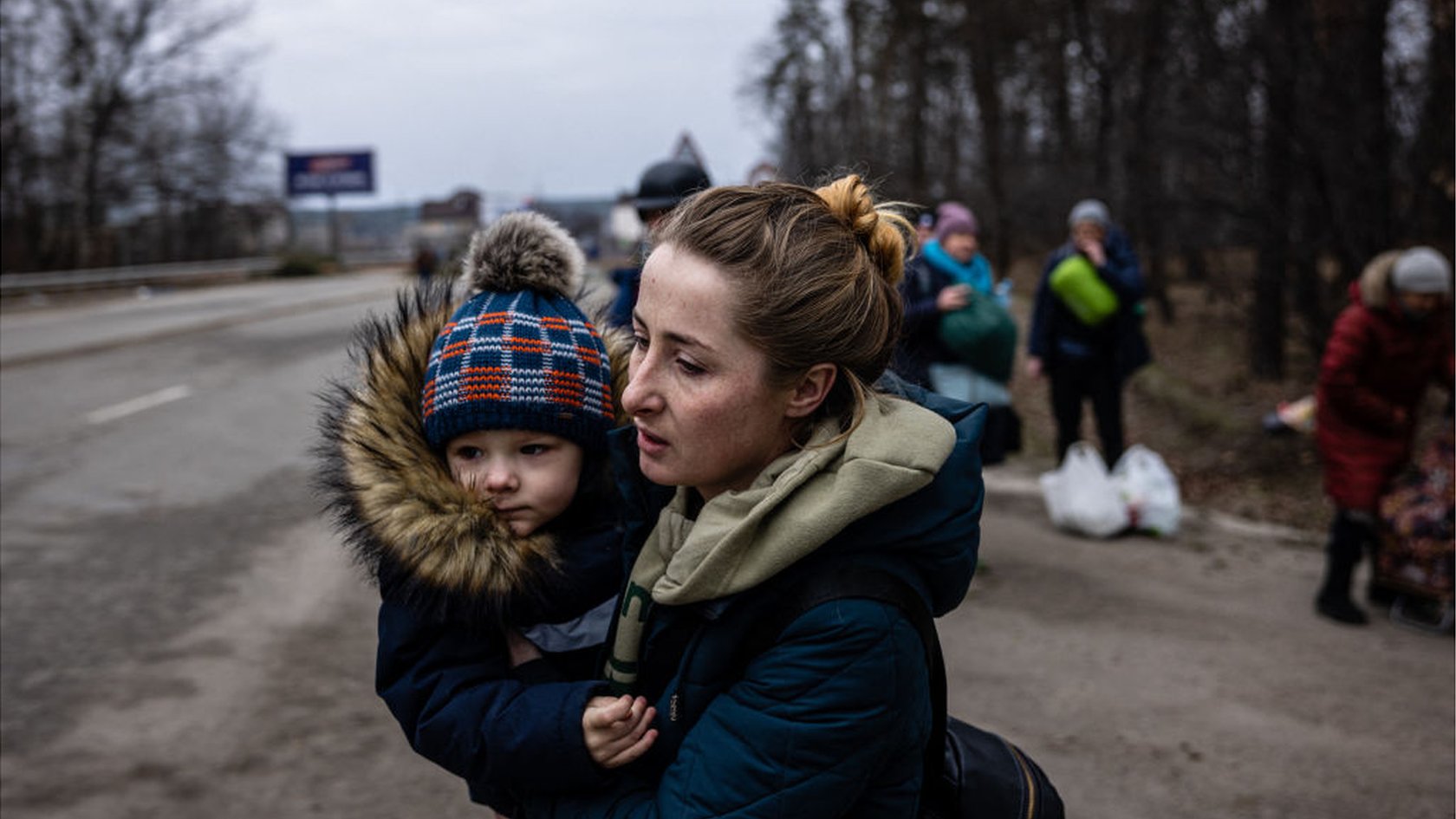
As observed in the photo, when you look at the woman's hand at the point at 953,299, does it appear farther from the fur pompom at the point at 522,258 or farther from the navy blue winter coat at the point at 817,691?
the navy blue winter coat at the point at 817,691

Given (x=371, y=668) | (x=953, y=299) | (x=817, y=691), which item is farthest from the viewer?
(x=953, y=299)

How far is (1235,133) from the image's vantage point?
35.9 feet

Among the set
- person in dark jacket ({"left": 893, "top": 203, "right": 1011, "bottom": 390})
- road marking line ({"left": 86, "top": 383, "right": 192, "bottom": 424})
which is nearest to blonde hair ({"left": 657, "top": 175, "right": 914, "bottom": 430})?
person in dark jacket ({"left": 893, "top": 203, "right": 1011, "bottom": 390})

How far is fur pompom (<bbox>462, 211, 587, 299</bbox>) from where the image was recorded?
82.7 inches

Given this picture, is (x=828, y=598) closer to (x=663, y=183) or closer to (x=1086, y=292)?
(x=663, y=183)

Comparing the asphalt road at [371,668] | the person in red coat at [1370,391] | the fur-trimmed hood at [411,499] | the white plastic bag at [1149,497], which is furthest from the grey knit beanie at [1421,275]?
the fur-trimmed hood at [411,499]

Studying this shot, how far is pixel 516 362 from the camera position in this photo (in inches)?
77.3

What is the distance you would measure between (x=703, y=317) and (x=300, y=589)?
504 cm

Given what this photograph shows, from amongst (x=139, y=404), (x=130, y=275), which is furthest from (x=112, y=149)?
(x=139, y=404)

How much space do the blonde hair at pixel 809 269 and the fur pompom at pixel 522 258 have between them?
0.47 metres

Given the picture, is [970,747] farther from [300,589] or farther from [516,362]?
[300,589]

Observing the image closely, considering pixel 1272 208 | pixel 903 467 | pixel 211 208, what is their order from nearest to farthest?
1. pixel 903 467
2. pixel 1272 208
3. pixel 211 208

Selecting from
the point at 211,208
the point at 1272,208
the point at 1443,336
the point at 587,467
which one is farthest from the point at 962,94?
the point at 587,467

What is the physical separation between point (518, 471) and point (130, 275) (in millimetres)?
30621
